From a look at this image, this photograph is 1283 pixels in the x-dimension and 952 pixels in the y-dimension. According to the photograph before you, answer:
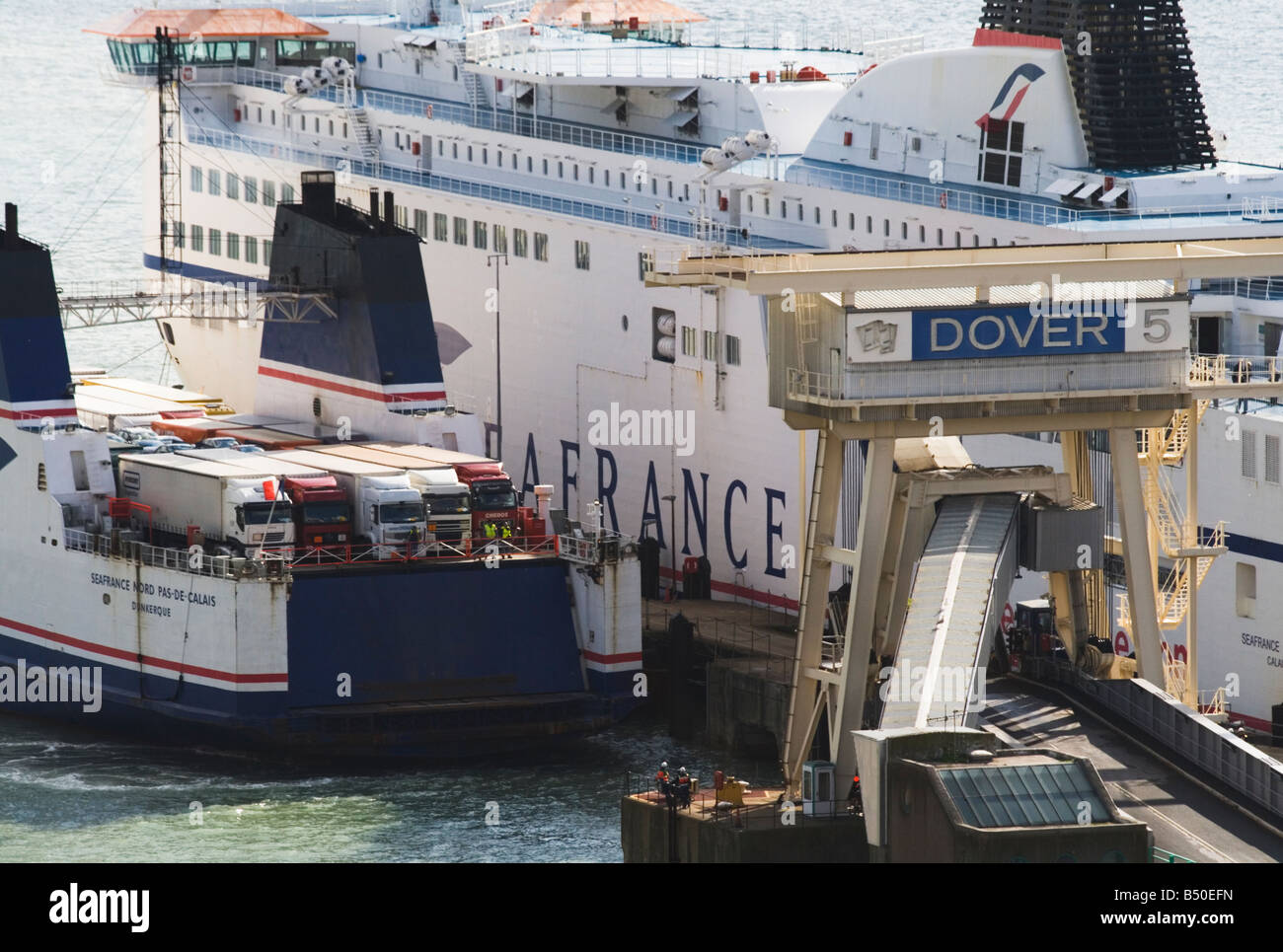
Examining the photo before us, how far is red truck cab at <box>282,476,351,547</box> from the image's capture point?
157 feet

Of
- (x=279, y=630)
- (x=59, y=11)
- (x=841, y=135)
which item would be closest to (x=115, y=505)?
(x=279, y=630)

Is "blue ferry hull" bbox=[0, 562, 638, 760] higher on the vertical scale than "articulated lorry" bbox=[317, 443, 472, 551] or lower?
lower

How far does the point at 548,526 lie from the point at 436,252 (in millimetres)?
13893

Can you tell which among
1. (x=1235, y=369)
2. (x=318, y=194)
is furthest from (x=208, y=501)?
(x=1235, y=369)

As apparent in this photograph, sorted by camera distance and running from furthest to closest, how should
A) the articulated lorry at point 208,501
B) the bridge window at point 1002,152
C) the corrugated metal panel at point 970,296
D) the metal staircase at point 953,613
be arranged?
the bridge window at point 1002,152, the articulated lorry at point 208,501, the corrugated metal panel at point 970,296, the metal staircase at point 953,613

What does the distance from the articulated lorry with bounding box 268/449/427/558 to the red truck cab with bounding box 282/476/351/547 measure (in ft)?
1.41

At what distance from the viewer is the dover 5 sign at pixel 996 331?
126ft

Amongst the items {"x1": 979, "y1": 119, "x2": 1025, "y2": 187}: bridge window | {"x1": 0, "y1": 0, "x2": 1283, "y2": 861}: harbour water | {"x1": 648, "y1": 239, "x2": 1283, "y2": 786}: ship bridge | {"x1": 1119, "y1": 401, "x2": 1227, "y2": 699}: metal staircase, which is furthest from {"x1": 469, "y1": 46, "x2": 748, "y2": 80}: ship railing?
{"x1": 648, "y1": 239, "x2": 1283, "y2": 786}: ship bridge

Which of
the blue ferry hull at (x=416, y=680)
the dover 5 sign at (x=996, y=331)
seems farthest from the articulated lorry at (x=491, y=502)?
the dover 5 sign at (x=996, y=331)

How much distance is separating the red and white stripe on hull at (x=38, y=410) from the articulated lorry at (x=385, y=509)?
4.97m

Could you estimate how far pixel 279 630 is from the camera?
46.3 meters

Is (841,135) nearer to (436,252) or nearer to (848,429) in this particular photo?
(436,252)

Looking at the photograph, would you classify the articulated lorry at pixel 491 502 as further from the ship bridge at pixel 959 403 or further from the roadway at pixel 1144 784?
the roadway at pixel 1144 784

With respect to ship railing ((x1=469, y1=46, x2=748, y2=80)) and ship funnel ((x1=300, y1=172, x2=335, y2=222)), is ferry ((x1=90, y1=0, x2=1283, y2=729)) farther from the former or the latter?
ship funnel ((x1=300, y1=172, x2=335, y2=222))
